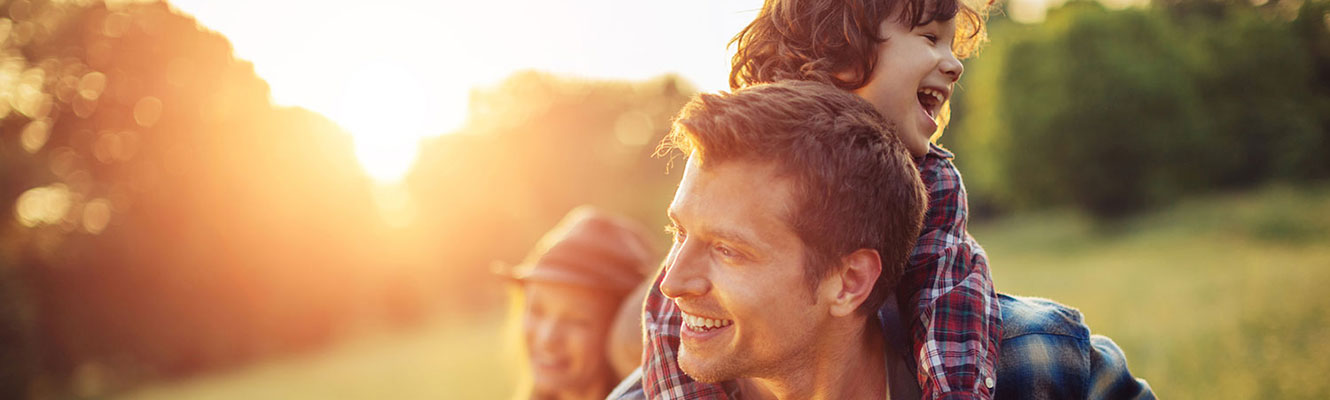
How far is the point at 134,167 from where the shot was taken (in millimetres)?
21906

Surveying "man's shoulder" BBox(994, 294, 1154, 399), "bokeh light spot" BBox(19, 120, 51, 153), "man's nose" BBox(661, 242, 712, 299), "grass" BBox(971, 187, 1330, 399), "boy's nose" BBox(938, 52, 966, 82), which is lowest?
"grass" BBox(971, 187, 1330, 399)

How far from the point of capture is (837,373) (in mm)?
2656

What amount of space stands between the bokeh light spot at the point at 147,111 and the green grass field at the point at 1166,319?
6.25m

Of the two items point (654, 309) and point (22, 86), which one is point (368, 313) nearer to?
point (22, 86)

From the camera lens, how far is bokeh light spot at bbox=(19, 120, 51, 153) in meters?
19.8

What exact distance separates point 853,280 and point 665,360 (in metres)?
0.59

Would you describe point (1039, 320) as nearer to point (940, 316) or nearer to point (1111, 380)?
point (1111, 380)

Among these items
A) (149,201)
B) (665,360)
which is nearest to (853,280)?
(665,360)

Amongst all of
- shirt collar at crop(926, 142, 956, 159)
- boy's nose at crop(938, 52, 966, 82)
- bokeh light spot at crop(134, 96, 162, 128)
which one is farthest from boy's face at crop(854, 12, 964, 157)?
bokeh light spot at crop(134, 96, 162, 128)

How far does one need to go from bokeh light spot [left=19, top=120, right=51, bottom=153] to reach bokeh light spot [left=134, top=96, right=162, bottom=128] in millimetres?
1742

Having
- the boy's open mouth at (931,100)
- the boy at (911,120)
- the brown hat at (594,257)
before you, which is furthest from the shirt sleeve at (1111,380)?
the brown hat at (594,257)

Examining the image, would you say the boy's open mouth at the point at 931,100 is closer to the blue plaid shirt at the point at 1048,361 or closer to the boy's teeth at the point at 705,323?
the blue plaid shirt at the point at 1048,361

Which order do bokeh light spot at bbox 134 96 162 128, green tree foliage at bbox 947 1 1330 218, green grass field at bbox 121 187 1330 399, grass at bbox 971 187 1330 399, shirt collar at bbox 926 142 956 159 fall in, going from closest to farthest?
1. shirt collar at bbox 926 142 956 159
2. grass at bbox 971 187 1330 399
3. green grass field at bbox 121 187 1330 399
4. bokeh light spot at bbox 134 96 162 128
5. green tree foliage at bbox 947 1 1330 218

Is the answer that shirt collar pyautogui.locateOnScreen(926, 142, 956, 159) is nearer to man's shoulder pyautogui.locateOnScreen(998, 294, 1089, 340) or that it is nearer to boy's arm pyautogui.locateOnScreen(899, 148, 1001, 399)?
boy's arm pyautogui.locateOnScreen(899, 148, 1001, 399)
